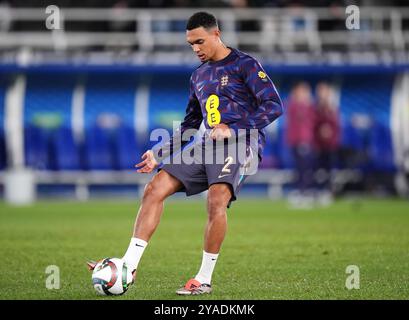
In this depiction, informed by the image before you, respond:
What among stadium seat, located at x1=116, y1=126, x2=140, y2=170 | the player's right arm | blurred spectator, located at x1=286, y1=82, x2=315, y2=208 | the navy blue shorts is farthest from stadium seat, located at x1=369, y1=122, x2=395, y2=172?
the navy blue shorts

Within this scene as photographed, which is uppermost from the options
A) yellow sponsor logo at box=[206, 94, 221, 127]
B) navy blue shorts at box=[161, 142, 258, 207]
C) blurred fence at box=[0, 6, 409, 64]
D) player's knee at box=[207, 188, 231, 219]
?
blurred fence at box=[0, 6, 409, 64]

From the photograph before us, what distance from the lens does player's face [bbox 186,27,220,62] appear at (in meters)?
8.41

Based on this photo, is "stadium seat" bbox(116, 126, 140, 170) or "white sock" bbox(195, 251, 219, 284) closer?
"white sock" bbox(195, 251, 219, 284)

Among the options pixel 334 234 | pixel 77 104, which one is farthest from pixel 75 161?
pixel 334 234

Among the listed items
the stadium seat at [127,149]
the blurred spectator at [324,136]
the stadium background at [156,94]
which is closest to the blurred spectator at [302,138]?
the blurred spectator at [324,136]

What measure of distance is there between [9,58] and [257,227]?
1153 centimetres

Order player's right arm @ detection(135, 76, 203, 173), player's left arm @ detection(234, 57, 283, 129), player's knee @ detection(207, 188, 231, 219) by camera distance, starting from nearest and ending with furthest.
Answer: player's knee @ detection(207, 188, 231, 219) < player's left arm @ detection(234, 57, 283, 129) < player's right arm @ detection(135, 76, 203, 173)

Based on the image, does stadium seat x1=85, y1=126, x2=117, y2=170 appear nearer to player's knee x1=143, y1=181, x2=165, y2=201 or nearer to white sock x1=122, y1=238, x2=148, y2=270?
player's knee x1=143, y1=181, x2=165, y2=201

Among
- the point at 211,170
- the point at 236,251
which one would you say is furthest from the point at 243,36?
the point at 211,170

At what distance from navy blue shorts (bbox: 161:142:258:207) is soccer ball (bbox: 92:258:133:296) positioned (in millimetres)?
979

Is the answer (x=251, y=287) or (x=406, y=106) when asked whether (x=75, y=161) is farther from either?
(x=251, y=287)

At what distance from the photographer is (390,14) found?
83.0 feet

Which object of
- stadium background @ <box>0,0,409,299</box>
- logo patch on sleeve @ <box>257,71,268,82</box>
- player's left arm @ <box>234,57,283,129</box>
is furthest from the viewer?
stadium background @ <box>0,0,409,299</box>

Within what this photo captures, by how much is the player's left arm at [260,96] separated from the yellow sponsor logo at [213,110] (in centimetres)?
31
